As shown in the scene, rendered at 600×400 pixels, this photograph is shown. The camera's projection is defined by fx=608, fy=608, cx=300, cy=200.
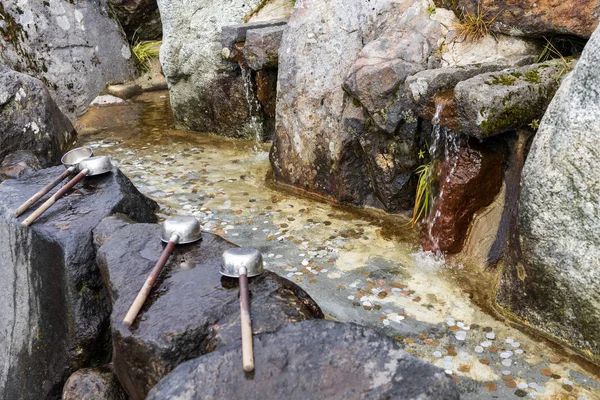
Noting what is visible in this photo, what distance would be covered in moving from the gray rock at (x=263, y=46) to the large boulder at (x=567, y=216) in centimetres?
400

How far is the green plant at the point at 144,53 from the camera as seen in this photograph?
11461 millimetres

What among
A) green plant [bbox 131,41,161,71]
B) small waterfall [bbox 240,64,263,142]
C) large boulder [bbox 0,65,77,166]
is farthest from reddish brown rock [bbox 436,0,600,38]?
green plant [bbox 131,41,161,71]

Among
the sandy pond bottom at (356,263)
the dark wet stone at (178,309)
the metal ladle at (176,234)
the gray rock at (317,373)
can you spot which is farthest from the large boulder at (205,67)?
the gray rock at (317,373)

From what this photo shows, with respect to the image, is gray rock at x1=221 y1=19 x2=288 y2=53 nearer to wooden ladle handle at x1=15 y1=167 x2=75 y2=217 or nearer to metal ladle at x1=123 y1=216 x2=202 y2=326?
wooden ladle handle at x1=15 y1=167 x2=75 y2=217

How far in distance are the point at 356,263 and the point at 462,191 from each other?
3.62 ft

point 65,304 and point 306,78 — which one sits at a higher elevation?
point 306,78

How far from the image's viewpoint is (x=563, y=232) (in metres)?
3.95

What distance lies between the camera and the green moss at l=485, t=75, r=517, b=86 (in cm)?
466

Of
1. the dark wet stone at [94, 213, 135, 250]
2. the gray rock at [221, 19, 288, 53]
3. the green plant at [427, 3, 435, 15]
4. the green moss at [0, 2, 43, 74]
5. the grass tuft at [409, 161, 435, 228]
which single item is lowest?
the grass tuft at [409, 161, 435, 228]

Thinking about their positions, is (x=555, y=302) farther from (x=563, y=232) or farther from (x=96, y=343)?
(x=96, y=343)

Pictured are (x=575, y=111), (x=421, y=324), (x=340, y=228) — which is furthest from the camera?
(x=340, y=228)

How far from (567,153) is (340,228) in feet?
8.33

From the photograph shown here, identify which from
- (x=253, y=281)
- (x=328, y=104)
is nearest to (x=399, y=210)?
(x=328, y=104)

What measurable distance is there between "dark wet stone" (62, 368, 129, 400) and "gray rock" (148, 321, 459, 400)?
1.14m
